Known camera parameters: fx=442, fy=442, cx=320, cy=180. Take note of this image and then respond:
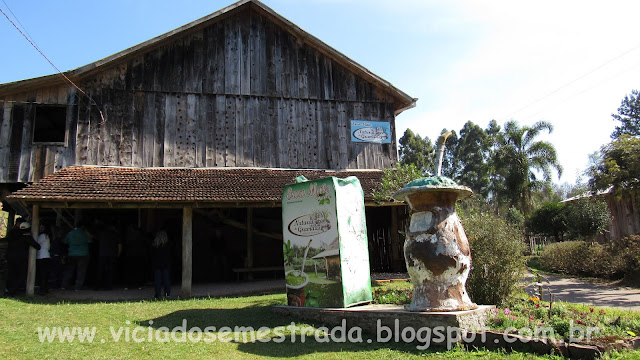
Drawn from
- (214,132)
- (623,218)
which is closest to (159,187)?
(214,132)

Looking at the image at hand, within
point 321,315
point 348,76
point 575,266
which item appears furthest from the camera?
point 575,266

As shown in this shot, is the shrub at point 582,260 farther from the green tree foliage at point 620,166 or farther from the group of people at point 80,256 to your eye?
the group of people at point 80,256

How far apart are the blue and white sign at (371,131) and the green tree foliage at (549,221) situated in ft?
52.2

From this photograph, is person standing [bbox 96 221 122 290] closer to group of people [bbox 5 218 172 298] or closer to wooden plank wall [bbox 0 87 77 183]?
group of people [bbox 5 218 172 298]

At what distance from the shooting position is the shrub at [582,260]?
16141 mm

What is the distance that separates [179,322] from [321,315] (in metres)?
2.65

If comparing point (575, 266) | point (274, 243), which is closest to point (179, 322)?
point (274, 243)

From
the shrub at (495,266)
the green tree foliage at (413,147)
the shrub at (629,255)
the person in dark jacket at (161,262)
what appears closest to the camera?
the shrub at (495,266)

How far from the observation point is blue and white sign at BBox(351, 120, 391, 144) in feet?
54.3

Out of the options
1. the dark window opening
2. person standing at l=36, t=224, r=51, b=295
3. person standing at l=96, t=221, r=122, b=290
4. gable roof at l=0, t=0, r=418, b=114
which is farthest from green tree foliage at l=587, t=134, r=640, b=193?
the dark window opening

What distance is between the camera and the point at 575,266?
59.4 ft

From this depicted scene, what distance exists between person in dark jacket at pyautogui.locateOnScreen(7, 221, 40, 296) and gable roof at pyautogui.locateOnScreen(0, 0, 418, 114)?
480 centimetres

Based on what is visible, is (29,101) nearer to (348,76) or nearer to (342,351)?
(348,76)

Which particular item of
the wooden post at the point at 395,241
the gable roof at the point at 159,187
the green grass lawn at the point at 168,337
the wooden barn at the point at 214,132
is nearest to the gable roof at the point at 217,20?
the wooden barn at the point at 214,132
